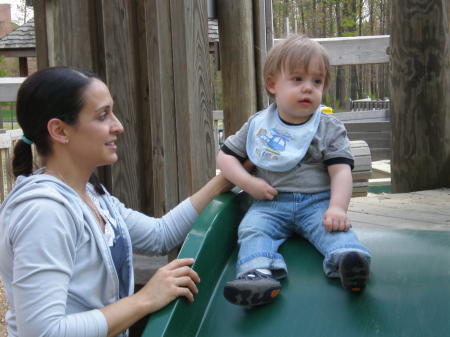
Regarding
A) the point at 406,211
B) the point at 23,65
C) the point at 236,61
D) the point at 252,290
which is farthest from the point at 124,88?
the point at 23,65

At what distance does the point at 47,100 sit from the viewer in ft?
4.87

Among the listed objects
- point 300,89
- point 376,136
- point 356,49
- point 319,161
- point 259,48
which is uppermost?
point 356,49

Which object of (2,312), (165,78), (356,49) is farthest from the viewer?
(356,49)

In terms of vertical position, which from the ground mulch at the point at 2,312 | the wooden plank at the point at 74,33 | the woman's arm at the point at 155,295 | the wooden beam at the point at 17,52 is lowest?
the ground mulch at the point at 2,312

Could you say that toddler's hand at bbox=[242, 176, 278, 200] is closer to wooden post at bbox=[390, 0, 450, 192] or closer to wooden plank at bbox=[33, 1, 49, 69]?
wooden plank at bbox=[33, 1, 49, 69]

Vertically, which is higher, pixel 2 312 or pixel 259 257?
pixel 259 257

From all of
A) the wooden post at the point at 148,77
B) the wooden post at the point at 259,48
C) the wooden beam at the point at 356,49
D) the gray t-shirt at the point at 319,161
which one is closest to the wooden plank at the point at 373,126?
the wooden beam at the point at 356,49

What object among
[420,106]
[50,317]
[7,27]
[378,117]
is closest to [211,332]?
[50,317]

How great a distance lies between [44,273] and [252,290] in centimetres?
60

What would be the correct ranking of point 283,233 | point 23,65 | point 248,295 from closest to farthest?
1. point 248,295
2. point 283,233
3. point 23,65

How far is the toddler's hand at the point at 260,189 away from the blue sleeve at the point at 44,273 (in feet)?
2.55

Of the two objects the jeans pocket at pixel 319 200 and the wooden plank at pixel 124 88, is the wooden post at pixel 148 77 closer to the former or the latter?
the wooden plank at pixel 124 88

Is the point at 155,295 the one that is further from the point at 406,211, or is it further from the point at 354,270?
A: the point at 406,211

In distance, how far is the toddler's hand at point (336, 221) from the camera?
1.87m
